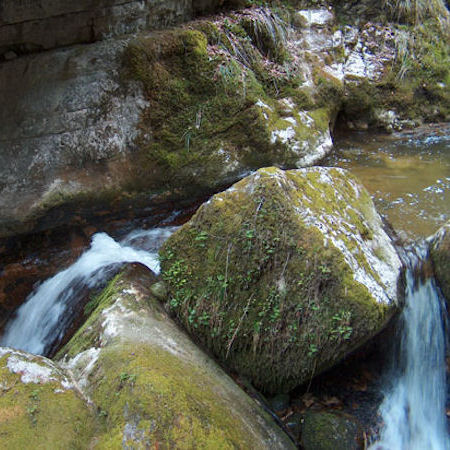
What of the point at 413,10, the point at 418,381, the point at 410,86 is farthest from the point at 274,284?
the point at 413,10

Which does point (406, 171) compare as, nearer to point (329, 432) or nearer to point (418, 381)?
point (418, 381)

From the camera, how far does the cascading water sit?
405 cm

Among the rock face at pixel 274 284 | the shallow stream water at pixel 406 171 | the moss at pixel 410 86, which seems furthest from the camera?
the moss at pixel 410 86

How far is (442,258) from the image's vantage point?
380 centimetres

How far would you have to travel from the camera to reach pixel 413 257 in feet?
13.3

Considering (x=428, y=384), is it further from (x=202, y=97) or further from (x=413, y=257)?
(x=202, y=97)

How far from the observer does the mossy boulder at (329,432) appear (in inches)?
125

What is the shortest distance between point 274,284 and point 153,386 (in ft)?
4.11

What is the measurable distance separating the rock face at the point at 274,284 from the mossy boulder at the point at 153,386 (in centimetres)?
27

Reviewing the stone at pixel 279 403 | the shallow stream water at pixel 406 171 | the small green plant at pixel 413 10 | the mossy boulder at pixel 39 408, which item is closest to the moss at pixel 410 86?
the small green plant at pixel 413 10

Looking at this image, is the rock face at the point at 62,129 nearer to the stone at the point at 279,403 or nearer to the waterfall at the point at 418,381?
the stone at the point at 279,403

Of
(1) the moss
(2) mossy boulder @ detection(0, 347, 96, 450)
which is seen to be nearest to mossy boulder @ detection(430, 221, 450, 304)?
(2) mossy boulder @ detection(0, 347, 96, 450)

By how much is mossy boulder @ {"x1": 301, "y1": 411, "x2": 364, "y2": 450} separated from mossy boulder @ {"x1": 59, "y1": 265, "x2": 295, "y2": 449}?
15.5 inches

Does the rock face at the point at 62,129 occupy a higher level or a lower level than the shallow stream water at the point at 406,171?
higher
